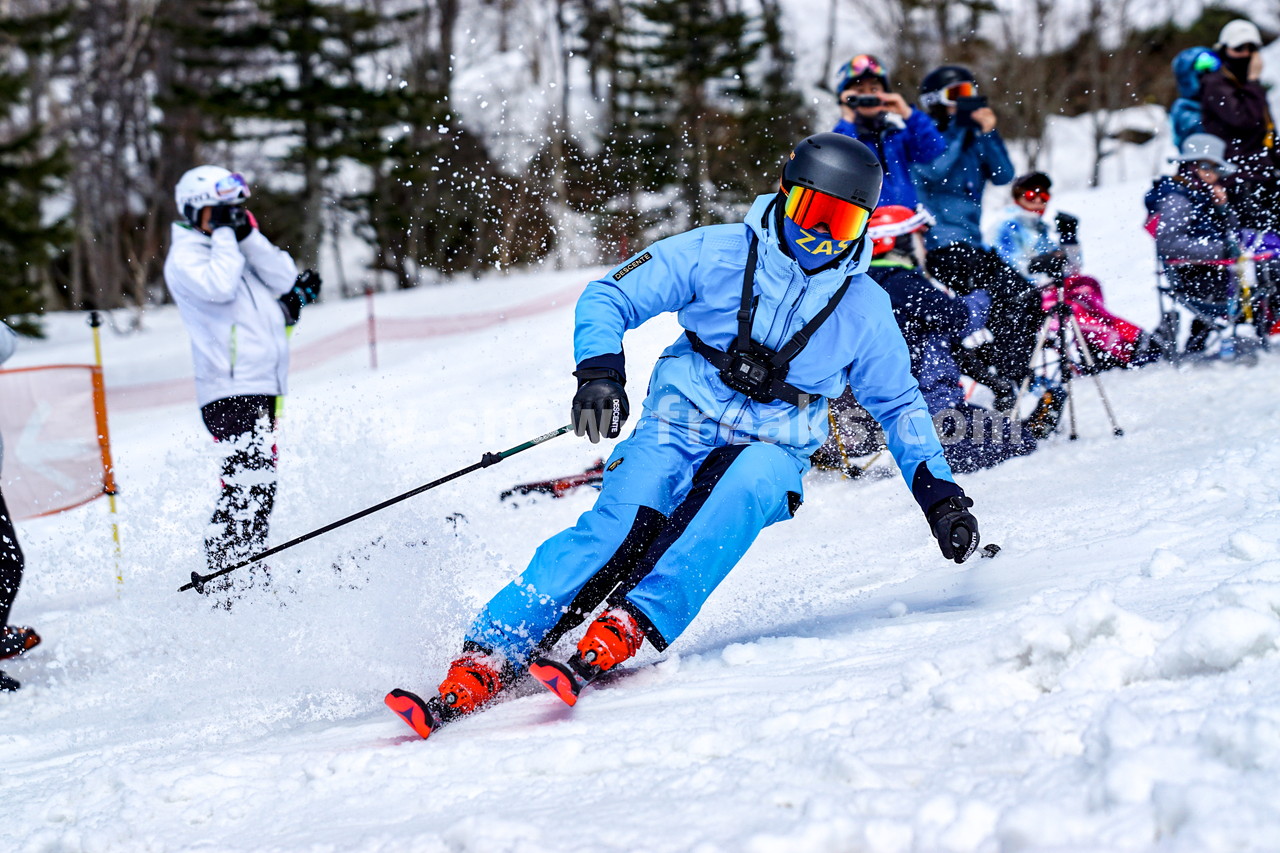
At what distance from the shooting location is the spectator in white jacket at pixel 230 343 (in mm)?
4820

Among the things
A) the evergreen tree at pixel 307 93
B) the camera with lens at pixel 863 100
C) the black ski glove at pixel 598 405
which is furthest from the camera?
the evergreen tree at pixel 307 93

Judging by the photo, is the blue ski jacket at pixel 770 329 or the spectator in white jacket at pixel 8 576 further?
the spectator in white jacket at pixel 8 576

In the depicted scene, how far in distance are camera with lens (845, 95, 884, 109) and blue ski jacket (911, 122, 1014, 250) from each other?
56cm

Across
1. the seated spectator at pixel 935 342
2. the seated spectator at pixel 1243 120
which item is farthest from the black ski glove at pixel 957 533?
the seated spectator at pixel 1243 120

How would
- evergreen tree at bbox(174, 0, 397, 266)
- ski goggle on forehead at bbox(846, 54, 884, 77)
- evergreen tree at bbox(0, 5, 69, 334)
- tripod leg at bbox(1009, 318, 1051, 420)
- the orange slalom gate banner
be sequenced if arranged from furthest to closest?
evergreen tree at bbox(174, 0, 397, 266), evergreen tree at bbox(0, 5, 69, 334), the orange slalom gate banner, tripod leg at bbox(1009, 318, 1051, 420), ski goggle on forehead at bbox(846, 54, 884, 77)

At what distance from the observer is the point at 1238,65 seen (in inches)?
302

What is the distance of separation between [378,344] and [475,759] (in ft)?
39.1

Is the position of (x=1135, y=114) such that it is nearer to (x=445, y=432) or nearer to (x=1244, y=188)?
(x=1244, y=188)

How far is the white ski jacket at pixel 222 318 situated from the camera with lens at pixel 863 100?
10.5 feet

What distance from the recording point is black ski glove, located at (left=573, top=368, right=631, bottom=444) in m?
2.93

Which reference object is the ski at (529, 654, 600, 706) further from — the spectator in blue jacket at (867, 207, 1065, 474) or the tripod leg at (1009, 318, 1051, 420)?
the tripod leg at (1009, 318, 1051, 420)

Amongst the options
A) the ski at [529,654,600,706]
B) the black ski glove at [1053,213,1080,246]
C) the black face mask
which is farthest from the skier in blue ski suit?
the black face mask

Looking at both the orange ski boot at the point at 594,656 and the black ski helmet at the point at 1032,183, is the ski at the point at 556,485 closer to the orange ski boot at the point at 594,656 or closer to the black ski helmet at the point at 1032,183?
the orange ski boot at the point at 594,656

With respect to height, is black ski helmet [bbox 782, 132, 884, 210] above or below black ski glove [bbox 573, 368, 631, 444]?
above
